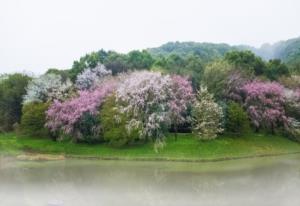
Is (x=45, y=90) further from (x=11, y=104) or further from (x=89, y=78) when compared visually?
(x=89, y=78)

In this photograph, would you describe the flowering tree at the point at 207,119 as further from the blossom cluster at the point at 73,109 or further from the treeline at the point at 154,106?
the blossom cluster at the point at 73,109

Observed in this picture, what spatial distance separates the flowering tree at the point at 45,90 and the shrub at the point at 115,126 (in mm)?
6220

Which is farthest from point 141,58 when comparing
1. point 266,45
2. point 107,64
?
point 266,45

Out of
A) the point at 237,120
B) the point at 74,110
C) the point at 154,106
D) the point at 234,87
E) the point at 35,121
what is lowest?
the point at 35,121

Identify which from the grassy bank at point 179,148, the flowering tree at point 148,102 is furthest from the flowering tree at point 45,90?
the flowering tree at point 148,102

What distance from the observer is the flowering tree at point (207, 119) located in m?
32.4

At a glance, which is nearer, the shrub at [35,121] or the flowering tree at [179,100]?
the flowering tree at [179,100]

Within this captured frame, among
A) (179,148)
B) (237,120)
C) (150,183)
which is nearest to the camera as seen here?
(150,183)

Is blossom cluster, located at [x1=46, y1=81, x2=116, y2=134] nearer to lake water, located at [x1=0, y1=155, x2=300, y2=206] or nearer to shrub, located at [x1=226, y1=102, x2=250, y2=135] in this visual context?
lake water, located at [x1=0, y1=155, x2=300, y2=206]

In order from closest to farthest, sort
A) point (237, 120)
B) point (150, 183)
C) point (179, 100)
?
point (150, 183), point (237, 120), point (179, 100)

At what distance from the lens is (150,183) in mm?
24078

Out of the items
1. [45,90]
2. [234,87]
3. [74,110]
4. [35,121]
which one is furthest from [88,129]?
[234,87]

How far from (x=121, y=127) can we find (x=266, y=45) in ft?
581

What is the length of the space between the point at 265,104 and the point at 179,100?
24.3ft
